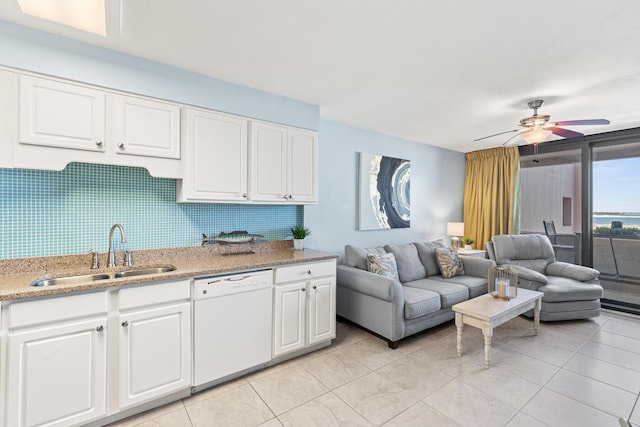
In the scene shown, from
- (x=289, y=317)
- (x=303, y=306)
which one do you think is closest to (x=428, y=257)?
(x=303, y=306)

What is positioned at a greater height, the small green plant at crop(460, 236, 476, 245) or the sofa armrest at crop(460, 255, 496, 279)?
the small green plant at crop(460, 236, 476, 245)

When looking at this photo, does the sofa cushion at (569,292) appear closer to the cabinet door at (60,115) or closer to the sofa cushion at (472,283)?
the sofa cushion at (472,283)

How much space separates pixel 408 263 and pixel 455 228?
1749mm

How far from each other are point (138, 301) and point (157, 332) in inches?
9.9

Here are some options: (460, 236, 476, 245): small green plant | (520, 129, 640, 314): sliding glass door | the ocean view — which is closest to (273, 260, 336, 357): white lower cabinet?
(460, 236, 476, 245): small green plant

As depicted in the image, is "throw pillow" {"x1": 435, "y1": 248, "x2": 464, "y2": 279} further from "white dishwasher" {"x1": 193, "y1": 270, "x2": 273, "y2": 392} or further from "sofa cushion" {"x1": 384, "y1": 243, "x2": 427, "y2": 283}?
"white dishwasher" {"x1": 193, "y1": 270, "x2": 273, "y2": 392}

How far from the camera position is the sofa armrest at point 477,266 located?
3.83 metres

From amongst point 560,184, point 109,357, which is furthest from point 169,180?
point 560,184

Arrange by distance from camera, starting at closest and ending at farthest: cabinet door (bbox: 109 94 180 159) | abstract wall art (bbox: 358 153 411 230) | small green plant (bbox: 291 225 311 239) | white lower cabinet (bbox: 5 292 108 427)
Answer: white lower cabinet (bbox: 5 292 108 427)
cabinet door (bbox: 109 94 180 159)
small green plant (bbox: 291 225 311 239)
abstract wall art (bbox: 358 153 411 230)

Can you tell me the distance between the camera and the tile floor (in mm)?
1869

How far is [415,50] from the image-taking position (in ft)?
6.78

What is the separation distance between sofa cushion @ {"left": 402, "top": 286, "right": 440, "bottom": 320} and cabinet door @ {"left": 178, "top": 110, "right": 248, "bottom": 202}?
189 cm

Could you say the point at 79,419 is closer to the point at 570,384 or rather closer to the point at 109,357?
the point at 109,357

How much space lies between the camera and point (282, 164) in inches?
112
